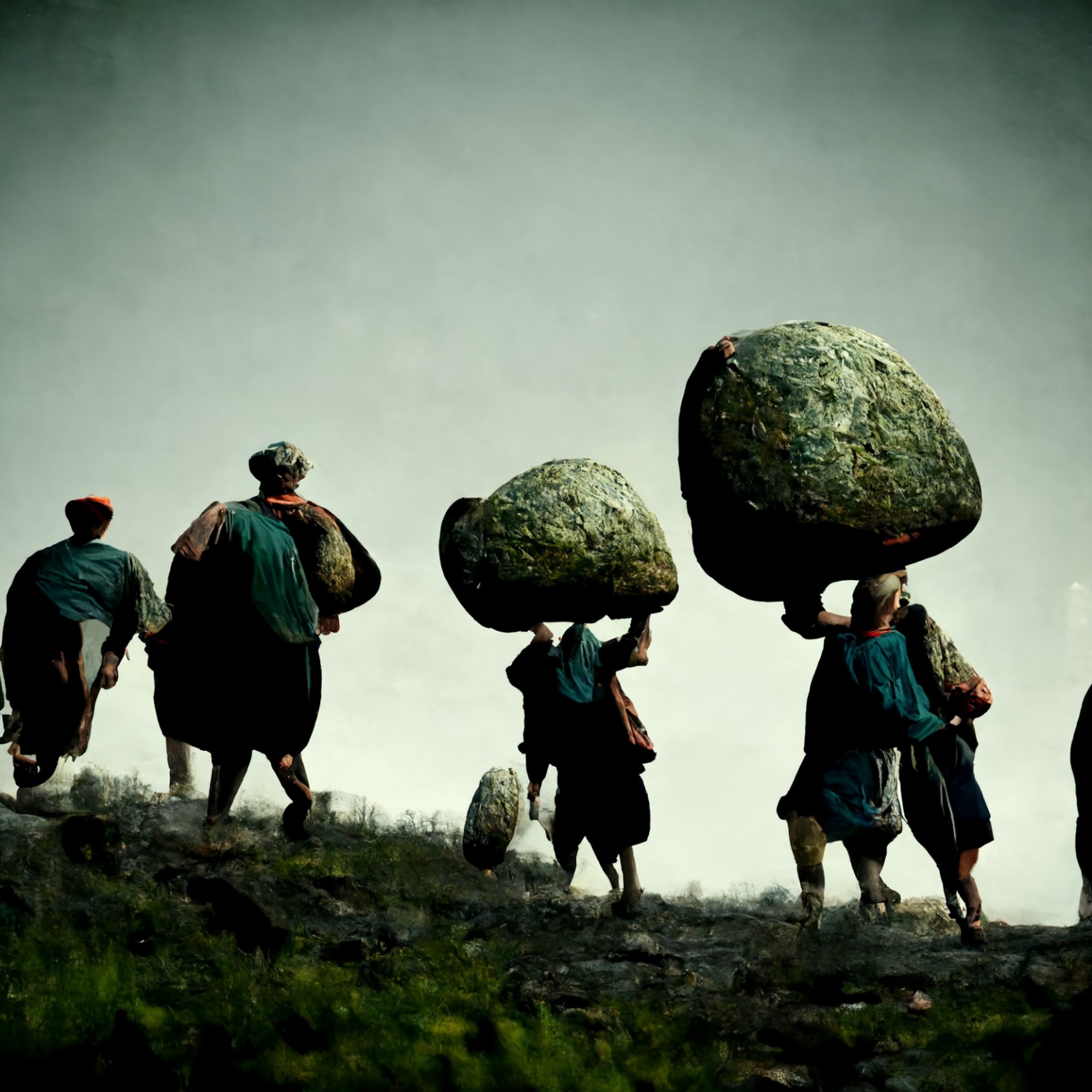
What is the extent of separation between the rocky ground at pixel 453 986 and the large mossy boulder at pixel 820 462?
2.05 meters

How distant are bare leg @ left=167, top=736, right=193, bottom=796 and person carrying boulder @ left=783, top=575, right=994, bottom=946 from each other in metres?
4.66

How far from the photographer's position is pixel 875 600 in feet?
23.6

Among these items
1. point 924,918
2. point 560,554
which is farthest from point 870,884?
point 560,554

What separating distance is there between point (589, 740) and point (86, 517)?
3655 millimetres

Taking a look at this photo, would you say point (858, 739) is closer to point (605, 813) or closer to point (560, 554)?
point (605, 813)

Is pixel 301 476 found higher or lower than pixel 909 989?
higher

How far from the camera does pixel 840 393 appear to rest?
692cm

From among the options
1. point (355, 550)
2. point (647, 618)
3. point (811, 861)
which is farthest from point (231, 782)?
point (811, 861)

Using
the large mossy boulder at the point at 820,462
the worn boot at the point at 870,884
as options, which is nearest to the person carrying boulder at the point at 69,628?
the large mossy boulder at the point at 820,462

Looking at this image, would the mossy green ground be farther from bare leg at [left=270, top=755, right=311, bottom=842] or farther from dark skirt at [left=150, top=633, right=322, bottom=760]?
dark skirt at [left=150, top=633, right=322, bottom=760]

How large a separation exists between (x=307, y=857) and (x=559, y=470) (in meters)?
2.88

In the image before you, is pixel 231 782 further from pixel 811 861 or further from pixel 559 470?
pixel 811 861

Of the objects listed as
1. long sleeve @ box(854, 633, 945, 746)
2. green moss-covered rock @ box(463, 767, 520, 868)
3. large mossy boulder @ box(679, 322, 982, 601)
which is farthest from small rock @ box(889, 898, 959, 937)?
green moss-covered rock @ box(463, 767, 520, 868)

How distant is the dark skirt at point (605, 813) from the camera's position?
826 cm
